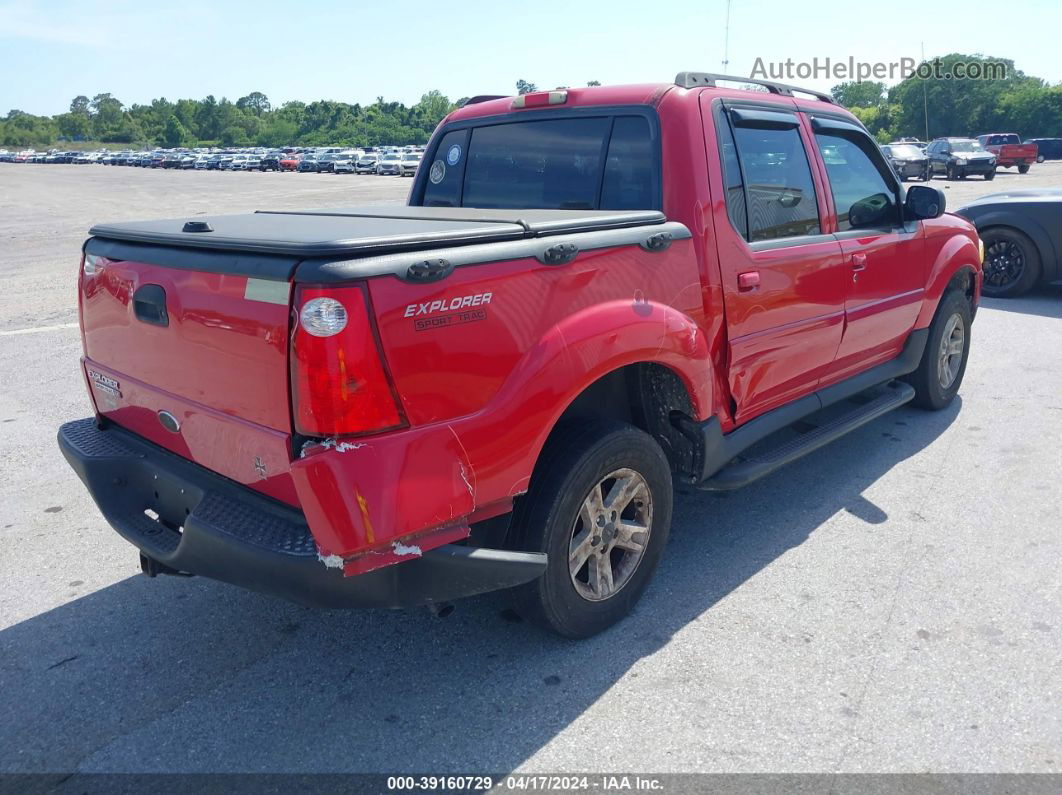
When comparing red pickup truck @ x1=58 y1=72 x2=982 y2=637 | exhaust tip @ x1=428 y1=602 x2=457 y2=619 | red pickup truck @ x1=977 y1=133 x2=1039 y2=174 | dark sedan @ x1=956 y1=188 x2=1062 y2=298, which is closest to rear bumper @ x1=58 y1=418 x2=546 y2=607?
red pickup truck @ x1=58 y1=72 x2=982 y2=637

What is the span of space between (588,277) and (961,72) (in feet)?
255

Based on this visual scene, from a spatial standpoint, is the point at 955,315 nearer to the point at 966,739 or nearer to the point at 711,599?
the point at 711,599

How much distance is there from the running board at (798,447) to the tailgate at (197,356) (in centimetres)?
191

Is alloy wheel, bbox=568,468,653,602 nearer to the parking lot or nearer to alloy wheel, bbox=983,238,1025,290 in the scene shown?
the parking lot

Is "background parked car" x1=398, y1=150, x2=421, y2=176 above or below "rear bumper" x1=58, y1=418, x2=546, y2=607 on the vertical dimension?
above

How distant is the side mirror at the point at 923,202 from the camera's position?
4.72 m

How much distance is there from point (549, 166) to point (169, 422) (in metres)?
2.02

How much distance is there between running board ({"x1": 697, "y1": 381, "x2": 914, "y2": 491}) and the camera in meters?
3.64

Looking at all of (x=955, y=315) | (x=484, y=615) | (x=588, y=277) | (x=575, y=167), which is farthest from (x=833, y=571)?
(x=955, y=315)

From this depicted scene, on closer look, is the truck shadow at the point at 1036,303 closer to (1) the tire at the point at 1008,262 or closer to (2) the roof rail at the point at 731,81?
(1) the tire at the point at 1008,262

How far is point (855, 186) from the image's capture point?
455 centimetres

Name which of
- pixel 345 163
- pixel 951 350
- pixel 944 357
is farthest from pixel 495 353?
pixel 345 163

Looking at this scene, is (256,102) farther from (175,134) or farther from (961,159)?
(961,159)

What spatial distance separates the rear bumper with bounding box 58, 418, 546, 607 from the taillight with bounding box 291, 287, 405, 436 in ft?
1.31
